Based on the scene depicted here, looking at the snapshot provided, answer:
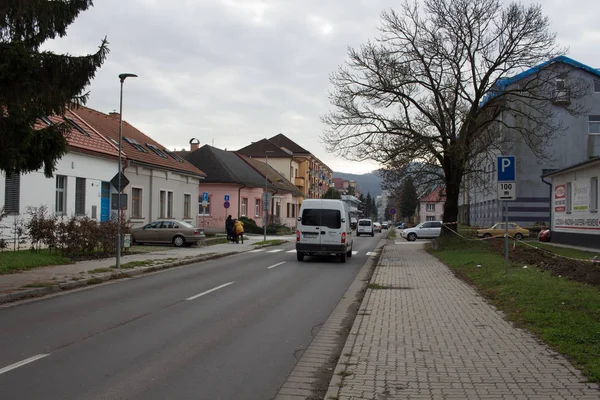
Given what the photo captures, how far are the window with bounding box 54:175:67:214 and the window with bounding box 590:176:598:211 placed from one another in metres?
23.9

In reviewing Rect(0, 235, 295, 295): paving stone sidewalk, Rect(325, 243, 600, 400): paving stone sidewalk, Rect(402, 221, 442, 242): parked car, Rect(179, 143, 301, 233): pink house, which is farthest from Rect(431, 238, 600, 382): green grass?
Rect(179, 143, 301, 233): pink house

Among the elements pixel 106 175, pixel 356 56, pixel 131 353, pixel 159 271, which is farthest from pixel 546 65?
pixel 131 353

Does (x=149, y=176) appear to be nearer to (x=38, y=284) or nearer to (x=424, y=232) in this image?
(x=38, y=284)

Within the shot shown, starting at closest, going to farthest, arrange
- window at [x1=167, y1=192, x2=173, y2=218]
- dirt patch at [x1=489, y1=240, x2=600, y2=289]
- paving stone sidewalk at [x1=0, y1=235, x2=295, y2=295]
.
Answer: dirt patch at [x1=489, y1=240, x2=600, y2=289], paving stone sidewalk at [x1=0, y1=235, x2=295, y2=295], window at [x1=167, y1=192, x2=173, y2=218]

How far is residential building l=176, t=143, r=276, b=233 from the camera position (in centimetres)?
4953

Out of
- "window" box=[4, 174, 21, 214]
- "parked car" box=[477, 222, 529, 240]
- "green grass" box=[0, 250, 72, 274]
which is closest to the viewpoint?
"green grass" box=[0, 250, 72, 274]

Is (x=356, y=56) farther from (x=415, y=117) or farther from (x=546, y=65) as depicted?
(x=546, y=65)

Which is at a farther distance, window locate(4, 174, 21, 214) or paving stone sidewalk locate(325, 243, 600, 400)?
window locate(4, 174, 21, 214)

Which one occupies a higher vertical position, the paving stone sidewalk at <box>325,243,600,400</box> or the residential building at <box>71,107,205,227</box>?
the residential building at <box>71,107,205,227</box>

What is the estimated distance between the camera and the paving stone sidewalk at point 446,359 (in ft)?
16.8

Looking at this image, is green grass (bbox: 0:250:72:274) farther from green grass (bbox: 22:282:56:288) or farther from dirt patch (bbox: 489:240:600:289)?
dirt patch (bbox: 489:240:600:289)

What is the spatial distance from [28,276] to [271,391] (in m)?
11.0

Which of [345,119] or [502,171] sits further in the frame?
[345,119]

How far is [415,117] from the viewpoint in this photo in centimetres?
2712
